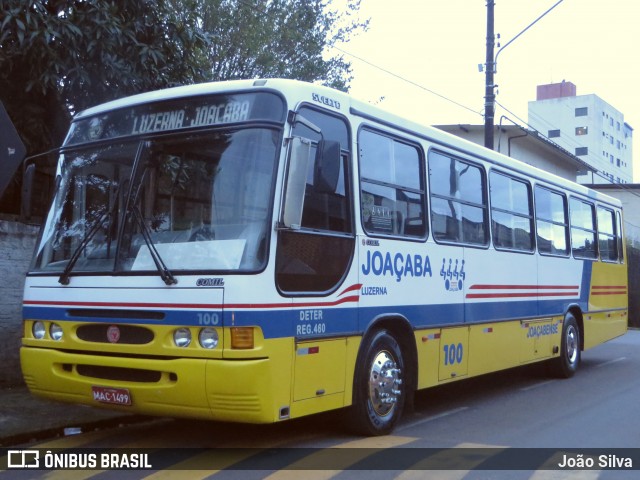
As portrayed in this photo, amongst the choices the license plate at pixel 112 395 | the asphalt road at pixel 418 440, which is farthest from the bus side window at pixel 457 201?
the license plate at pixel 112 395

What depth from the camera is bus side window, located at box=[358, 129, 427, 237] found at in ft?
23.9

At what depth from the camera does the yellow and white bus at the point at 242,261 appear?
5883 mm

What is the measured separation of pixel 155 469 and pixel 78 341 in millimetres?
1262

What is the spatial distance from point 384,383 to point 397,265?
1159 mm

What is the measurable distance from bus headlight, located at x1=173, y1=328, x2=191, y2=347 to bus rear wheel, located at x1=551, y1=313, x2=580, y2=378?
7.73 metres

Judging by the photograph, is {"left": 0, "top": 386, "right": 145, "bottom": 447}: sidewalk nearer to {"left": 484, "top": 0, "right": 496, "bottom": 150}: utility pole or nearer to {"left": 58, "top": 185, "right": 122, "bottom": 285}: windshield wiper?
{"left": 58, "top": 185, "right": 122, "bottom": 285}: windshield wiper

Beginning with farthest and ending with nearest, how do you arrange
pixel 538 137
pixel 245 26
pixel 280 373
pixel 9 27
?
1. pixel 538 137
2. pixel 245 26
3. pixel 9 27
4. pixel 280 373

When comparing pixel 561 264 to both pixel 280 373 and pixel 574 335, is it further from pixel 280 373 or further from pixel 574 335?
pixel 280 373

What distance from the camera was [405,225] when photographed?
25.8ft

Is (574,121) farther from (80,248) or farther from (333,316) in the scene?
(80,248)

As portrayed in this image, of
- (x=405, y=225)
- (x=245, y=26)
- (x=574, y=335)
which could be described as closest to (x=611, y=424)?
(x=405, y=225)

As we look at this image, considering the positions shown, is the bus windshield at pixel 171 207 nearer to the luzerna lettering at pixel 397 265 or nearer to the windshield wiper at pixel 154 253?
the windshield wiper at pixel 154 253

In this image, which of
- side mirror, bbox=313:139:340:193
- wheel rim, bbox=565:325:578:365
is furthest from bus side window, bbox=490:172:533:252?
side mirror, bbox=313:139:340:193

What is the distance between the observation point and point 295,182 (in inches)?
241
